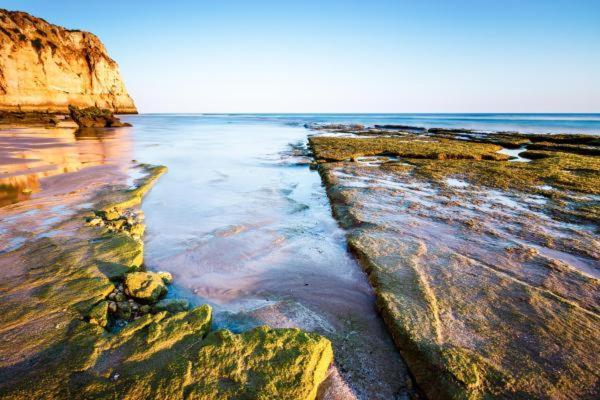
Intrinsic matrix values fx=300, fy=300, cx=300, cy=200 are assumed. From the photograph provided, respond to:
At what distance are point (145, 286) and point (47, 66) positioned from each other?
7334cm

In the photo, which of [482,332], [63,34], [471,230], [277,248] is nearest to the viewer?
[482,332]

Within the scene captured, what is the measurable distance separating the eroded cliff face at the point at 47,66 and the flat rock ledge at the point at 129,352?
67287 millimetres

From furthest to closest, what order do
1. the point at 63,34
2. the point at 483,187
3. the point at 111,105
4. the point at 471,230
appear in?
the point at 111,105, the point at 63,34, the point at 483,187, the point at 471,230

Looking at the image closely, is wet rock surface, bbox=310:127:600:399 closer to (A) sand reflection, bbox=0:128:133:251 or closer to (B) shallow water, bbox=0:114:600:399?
(B) shallow water, bbox=0:114:600:399

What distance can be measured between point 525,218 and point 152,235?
29.2 ft

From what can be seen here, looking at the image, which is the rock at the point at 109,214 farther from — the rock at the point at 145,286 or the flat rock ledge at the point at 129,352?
the rock at the point at 145,286

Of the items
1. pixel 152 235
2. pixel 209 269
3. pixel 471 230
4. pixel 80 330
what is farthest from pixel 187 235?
pixel 471 230

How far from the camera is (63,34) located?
63.9m

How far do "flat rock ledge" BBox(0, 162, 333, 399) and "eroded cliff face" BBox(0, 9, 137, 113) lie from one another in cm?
6729

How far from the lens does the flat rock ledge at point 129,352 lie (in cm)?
255

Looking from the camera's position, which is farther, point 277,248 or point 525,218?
point 525,218

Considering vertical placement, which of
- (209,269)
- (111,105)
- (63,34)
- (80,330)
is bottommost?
(209,269)

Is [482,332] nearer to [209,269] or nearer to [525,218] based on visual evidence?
[209,269]

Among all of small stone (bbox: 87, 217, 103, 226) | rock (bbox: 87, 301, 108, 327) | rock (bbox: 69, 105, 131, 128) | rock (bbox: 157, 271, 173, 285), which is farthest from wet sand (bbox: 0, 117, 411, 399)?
rock (bbox: 69, 105, 131, 128)
